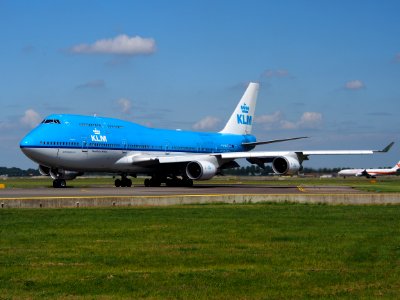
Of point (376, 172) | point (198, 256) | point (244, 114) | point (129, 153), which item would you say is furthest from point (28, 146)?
point (376, 172)

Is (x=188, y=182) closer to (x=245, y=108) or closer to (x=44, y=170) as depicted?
(x=44, y=170)

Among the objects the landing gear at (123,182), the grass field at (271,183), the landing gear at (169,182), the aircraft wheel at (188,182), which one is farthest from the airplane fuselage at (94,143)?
the grass field at (271,183)

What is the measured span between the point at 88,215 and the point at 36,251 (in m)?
8.82

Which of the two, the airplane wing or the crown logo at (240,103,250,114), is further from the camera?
the crown logo at (240,103,250,114)

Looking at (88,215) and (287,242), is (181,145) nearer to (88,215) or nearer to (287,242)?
→ (88,215)

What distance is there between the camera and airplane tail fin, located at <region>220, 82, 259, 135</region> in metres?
66.6

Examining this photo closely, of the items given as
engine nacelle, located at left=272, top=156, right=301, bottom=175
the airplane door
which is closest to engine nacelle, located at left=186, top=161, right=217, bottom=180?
engine nacelle, located at left=272, top=156, right=301, bottom=175

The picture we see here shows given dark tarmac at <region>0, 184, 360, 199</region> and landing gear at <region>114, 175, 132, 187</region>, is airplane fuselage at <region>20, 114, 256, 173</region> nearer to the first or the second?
landing gear at <region>114, 175, 132, 187</region>

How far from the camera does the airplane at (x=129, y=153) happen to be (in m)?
46.3

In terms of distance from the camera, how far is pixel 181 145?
57.4m

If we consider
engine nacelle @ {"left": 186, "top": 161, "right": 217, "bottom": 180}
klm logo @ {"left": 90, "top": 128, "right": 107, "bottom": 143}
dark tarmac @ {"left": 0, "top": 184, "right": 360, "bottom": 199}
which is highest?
klm logo @ {"left": 90, "top": 128, "right": 107, "bottom": 143}

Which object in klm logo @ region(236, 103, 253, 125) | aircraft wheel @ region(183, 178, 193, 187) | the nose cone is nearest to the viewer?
the nose cone

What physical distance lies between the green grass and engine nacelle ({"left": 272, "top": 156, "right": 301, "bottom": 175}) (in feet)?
90.3

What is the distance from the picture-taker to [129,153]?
169 ft
